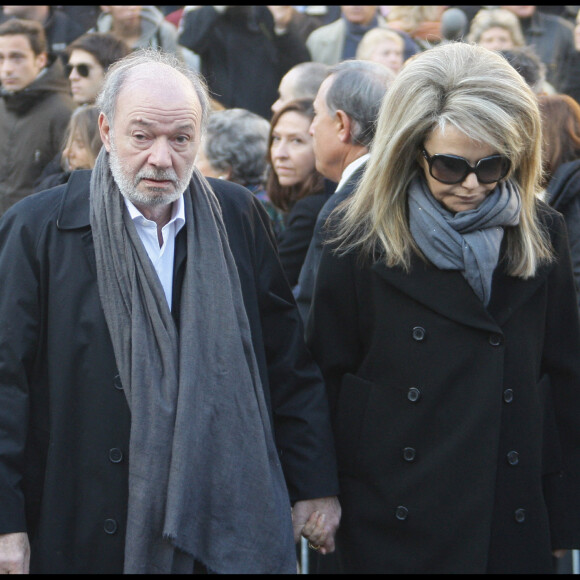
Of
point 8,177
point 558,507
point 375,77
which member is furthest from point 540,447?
point 8,177

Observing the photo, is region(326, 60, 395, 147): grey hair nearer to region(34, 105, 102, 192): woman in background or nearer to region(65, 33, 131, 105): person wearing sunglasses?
region(34, 105, 102, 192): woman in background

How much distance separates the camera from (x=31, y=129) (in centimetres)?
679

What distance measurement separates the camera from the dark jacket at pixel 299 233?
4754mm

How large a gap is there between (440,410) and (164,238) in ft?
3.55

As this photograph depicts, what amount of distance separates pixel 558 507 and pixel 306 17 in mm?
5712

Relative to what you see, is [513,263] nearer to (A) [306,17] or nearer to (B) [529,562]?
(B) [529,562]

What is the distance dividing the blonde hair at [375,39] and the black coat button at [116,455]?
4853 millimetres

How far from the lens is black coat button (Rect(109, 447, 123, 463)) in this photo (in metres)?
3.14

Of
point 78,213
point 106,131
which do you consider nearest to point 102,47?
point 106,131

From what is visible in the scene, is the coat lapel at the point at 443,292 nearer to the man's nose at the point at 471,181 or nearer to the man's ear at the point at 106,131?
the man's nose at the point at 471,181

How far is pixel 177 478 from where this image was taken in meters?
3.07

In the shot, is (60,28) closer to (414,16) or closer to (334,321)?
(414,16)

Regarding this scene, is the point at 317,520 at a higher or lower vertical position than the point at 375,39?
lower

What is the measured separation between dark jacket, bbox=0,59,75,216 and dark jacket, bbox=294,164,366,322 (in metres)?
3.13
